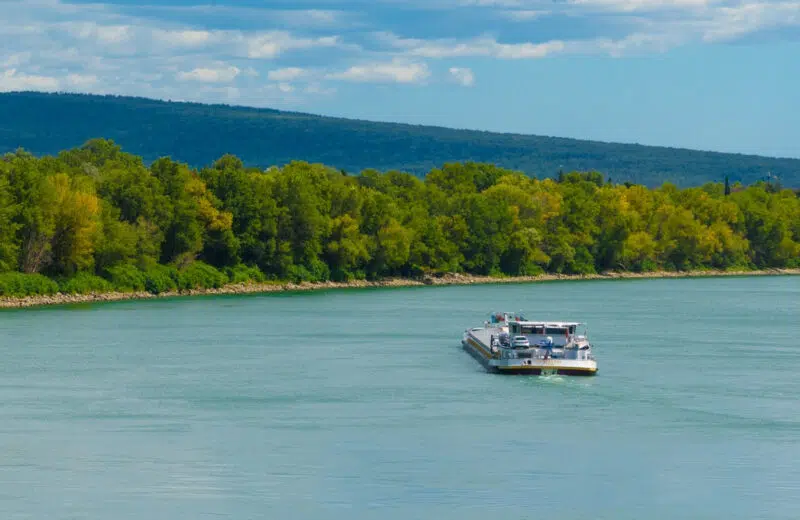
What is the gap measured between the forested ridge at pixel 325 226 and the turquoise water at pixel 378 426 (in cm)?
1823

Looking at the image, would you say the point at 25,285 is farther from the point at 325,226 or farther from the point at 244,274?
the point at 325,226

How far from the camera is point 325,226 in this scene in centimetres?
11288

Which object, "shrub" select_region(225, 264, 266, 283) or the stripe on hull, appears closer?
the stripe on hull

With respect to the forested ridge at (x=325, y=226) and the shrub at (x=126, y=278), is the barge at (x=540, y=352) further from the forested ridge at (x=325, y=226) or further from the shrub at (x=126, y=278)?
the shrub at (x=126, y=278)

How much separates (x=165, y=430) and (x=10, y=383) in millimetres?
11040

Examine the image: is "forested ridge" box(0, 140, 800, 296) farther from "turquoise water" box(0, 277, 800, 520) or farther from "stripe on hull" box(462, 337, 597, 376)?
"stripe on hull" box(462, 337, 597, 376)

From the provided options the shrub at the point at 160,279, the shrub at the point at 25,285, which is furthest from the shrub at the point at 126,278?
the shrub at the point at 25,285

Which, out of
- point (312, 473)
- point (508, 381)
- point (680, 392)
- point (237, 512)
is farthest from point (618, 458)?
point (508, 381)

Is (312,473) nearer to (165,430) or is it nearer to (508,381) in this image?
(165,430)

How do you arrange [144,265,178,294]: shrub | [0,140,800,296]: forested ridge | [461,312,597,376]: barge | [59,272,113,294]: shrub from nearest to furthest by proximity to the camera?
1. [461,312,597,376]: barge
2. [0,140,800,296]: forested ridge
3. [59,272,113,294]: shrub
4. [144,265,178,294]: shrub

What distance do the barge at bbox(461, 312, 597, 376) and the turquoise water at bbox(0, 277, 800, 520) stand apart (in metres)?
0.75

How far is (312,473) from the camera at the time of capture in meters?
31.9

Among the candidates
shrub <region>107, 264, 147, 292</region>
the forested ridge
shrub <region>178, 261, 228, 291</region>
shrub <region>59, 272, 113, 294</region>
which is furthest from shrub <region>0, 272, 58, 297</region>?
shrub <region>178, 261, 228, 291</region>

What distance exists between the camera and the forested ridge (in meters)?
88.5
